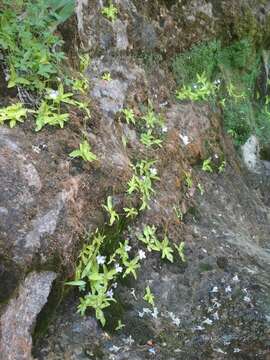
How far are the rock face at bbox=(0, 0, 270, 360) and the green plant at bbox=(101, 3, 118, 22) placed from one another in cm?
7

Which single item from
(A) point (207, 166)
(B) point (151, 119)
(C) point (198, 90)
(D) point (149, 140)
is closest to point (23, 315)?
(D) point (149, 140)

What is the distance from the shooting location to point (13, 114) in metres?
3.70

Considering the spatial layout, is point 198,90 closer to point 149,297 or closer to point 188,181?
point 188,181

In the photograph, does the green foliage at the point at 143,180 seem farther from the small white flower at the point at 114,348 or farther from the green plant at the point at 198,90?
the green plant at the point at 198,90

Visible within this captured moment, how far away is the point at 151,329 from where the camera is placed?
383 centimetres

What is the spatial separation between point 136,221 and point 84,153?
83 centimetres

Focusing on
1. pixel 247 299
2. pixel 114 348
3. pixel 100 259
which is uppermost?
pixel 100 259

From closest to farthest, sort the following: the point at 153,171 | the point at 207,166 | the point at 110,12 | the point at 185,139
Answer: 1. the point at 153,171
2. the point at 110,12
3. the point at 185,139
4. the point at 207,166

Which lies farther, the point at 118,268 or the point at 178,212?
the point at 178,212

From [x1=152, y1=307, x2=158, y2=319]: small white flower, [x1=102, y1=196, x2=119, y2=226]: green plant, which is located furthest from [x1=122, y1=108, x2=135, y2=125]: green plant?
[x1=152, y1=307, x2=158, y2=319]: small white flower

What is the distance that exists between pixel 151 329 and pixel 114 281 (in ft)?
1.54

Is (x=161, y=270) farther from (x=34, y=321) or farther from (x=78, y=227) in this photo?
(x=34, y=321)

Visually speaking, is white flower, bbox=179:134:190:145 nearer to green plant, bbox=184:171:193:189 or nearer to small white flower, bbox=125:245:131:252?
green plant, bbox=184:171:193:189

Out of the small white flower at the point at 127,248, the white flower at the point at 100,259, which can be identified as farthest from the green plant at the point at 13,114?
the small white flower at the point at 127,248
